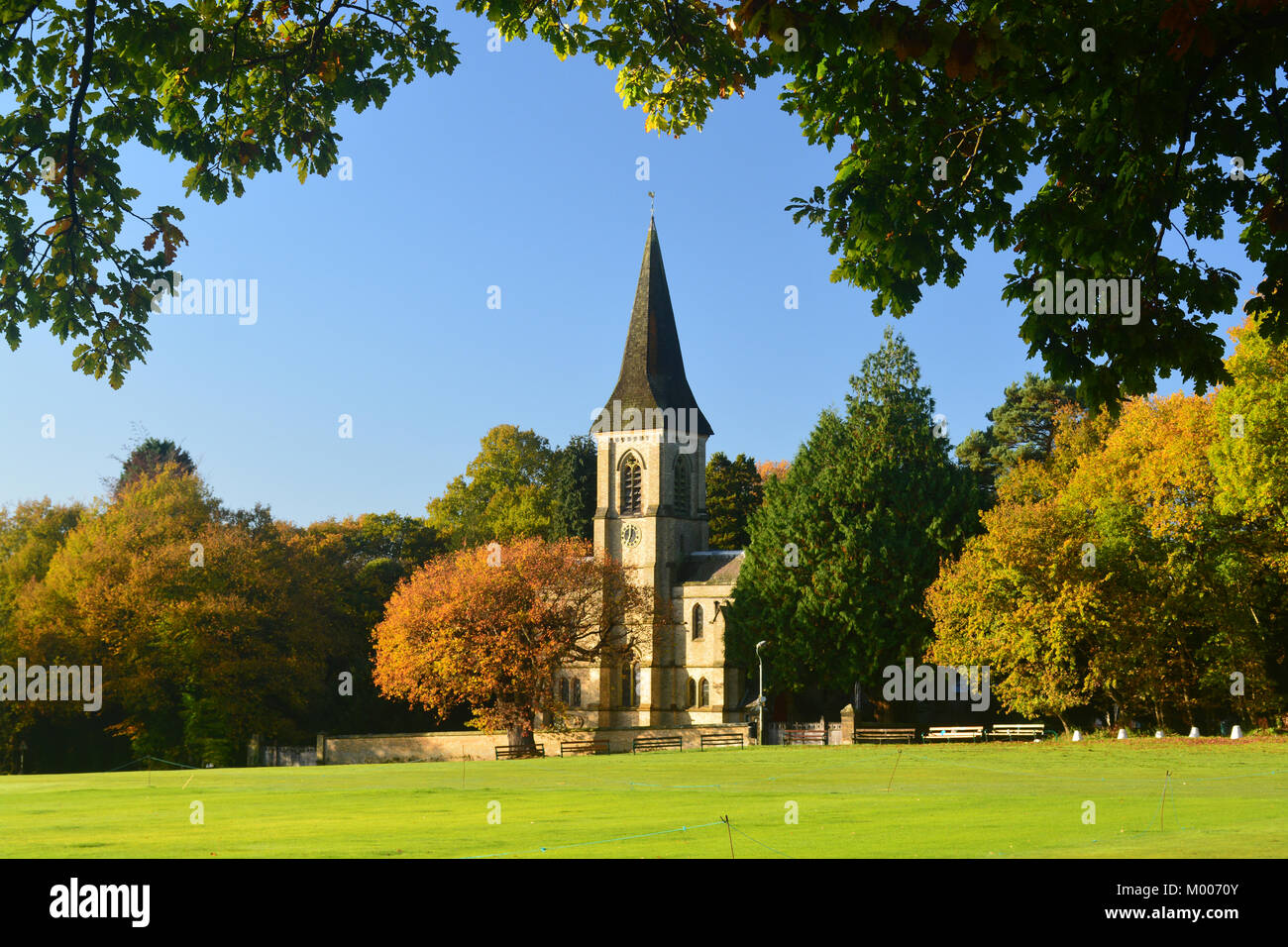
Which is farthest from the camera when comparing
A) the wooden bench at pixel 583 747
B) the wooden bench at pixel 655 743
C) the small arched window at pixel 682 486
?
the small arched window at pixel 682 486

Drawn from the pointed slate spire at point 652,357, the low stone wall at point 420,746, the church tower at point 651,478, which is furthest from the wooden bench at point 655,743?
the pointed slate spire at point 652,357

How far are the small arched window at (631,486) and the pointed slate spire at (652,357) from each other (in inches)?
133

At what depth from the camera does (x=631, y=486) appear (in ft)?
256

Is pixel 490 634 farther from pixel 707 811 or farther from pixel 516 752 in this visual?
pixel 707 811

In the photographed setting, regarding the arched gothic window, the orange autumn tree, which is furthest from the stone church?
the orange autumn tree

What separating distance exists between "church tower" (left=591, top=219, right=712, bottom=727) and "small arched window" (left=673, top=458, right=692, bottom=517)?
0.06 meters

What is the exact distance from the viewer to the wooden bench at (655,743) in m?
57.6

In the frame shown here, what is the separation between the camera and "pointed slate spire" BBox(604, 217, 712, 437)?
259ft

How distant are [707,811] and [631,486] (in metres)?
57.8

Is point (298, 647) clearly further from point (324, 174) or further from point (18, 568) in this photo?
point (324, 174)

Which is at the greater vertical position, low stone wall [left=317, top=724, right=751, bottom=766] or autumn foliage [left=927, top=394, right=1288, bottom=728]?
autumn foliage [left=927, top=394, right=1288, bottom=728]

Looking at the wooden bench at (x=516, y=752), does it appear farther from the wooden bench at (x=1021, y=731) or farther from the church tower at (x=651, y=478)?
the wooden bench at (x=1021, y=731)

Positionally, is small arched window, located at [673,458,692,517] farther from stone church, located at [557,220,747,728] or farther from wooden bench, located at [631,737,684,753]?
wooden bench, located at [631,737,684,753]

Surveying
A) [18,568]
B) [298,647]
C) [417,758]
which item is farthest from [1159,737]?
[18,568]
